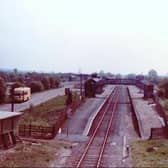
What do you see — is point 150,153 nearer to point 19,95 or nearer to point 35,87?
point 19,95

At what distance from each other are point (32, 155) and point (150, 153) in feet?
23.1

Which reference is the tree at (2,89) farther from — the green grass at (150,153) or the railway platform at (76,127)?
the green grass at (150,153)

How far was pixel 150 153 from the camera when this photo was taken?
23703 mm

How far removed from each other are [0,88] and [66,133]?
122ft

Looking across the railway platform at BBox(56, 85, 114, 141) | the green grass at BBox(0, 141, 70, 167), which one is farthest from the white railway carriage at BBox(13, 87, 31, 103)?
the green grass at BBox(0, 141, 70, 167)

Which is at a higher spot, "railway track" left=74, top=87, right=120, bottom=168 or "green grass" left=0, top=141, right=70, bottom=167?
"green grass" left=0, top=141, right=70, bottom=167

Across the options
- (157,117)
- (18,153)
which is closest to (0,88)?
(157,117)

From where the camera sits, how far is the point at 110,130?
34.1 metres

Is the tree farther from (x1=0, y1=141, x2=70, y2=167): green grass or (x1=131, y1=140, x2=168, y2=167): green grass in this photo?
(x1=131, y1=140, x2=168, y2=167): green grass

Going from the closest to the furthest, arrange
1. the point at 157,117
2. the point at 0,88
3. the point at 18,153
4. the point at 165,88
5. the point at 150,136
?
the point at 18,153 → the point at 150,136 → the point at 157,117 → the point at 0,88 → the point at 165,88

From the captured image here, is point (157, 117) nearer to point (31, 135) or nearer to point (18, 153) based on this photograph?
point (31, 135)

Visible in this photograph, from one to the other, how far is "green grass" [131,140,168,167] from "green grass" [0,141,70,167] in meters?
4.63

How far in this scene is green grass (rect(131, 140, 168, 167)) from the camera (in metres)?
20.8

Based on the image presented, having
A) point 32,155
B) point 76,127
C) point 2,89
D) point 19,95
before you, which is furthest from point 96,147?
point 19,95
